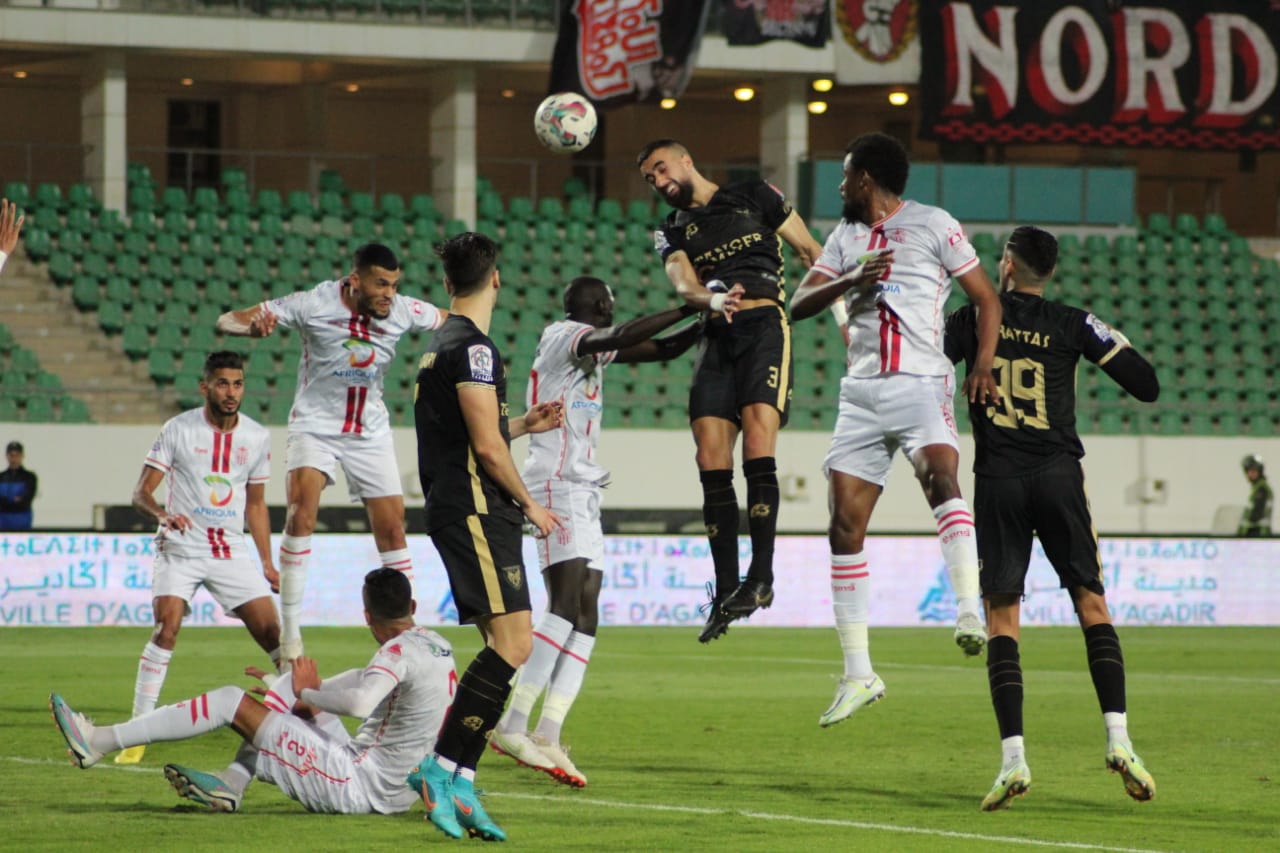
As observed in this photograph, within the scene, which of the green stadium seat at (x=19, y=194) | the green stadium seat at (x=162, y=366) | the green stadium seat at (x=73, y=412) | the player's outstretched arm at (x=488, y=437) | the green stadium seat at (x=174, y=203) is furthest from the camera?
the green stadium seat at (x=174, y=203)

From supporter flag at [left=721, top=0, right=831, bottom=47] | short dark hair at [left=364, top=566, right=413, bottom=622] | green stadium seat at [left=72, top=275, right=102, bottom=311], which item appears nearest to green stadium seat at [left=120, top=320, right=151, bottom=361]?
green stadium seat at [left=72, top=275, right=102, bottom=311]

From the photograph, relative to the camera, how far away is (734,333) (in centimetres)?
928

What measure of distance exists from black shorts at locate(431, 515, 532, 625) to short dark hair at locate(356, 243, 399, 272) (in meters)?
2.85

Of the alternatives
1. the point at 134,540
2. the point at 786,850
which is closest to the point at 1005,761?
the point at 786,850

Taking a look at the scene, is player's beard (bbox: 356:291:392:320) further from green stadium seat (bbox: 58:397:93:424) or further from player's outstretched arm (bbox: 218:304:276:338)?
green stadium seat (bbox: 58:397:93:424)

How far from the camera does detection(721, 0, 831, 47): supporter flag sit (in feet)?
97.3

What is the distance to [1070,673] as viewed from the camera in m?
16.4

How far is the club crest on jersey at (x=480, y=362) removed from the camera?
7781mm

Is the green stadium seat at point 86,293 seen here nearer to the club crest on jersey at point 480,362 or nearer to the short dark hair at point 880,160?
the short dark hair at point 880,160

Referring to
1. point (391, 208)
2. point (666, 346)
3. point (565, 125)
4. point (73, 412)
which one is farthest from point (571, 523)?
point (391, 208)

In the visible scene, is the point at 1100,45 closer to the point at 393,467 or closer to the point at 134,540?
the point at 134,540

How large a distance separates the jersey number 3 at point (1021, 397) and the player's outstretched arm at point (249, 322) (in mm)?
3780

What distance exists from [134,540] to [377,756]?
37.0ft

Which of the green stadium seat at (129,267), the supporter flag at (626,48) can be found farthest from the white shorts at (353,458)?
the supporter flag at (626,48)
